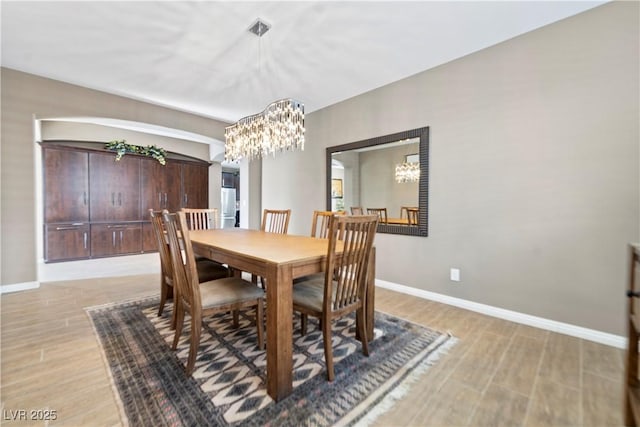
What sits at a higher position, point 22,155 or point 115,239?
point 22,155

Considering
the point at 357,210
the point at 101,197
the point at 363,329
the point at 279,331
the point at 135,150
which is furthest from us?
the point at 135,150

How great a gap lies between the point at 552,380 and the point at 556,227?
1.24m

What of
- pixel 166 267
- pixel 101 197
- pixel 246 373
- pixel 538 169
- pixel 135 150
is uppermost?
pixel 135 150

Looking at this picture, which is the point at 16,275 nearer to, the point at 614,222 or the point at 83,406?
the point at 83,406

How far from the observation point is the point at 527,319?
240 centimetres

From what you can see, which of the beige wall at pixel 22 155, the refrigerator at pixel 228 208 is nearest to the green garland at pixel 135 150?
the beige wall at pixel 22 155

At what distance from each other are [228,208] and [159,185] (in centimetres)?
233

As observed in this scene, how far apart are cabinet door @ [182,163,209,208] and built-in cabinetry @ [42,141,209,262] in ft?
0.08

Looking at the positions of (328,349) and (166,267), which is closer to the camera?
(328,349)

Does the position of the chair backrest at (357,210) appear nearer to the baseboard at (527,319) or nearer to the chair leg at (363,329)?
the baseboard at (527,319)

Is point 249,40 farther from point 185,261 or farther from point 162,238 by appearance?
point 185,261

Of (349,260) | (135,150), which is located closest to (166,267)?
(349,260)

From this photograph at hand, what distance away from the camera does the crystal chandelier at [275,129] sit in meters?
2.37

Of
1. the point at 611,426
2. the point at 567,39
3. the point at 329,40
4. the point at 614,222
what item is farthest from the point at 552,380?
the point at 329,40
